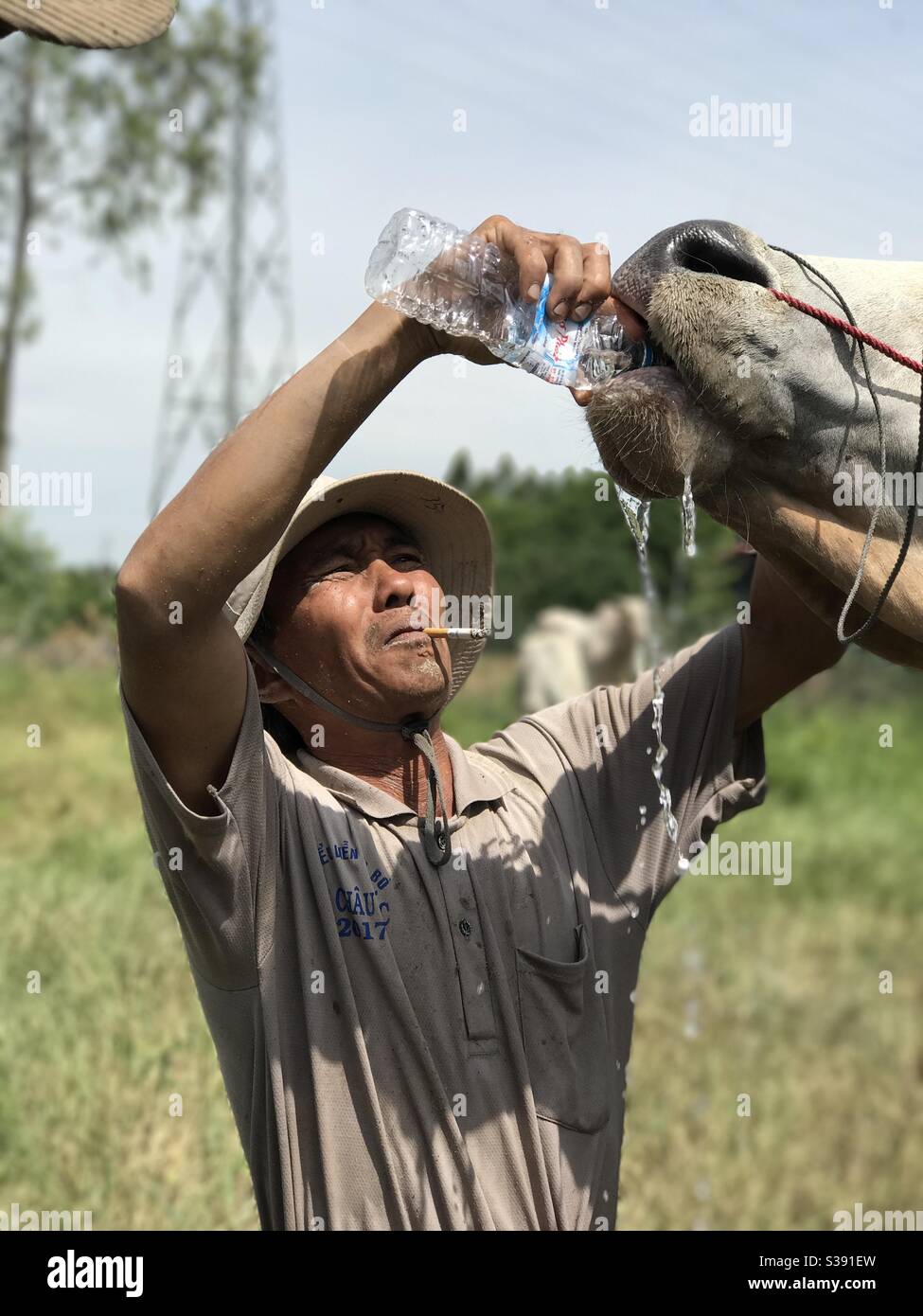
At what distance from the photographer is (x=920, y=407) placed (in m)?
2.56

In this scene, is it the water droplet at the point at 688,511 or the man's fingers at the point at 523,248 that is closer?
the man's fingers at the point at 523,248

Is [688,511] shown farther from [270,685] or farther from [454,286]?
[270,685]

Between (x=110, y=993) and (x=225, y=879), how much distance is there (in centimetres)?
237

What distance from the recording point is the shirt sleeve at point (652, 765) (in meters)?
3.05

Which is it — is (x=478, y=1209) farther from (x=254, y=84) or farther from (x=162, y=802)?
(x=254, y=84)

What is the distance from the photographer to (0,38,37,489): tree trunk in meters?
18.3

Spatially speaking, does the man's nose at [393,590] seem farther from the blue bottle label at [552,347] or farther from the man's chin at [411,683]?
the blue bottle label at [552,347]

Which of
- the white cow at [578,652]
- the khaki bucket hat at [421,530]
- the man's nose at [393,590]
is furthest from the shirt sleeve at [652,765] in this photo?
the white cow at [578,652]

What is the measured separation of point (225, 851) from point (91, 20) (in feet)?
4.17

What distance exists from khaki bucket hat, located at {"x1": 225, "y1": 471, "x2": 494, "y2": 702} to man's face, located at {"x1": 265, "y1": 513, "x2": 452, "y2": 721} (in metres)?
0.06

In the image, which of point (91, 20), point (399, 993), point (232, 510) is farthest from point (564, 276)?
point (399, 993)

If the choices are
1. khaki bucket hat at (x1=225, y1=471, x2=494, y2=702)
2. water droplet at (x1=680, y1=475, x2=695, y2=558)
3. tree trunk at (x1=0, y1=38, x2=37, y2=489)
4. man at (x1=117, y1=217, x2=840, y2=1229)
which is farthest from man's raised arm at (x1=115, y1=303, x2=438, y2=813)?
tree trunk at (x1=0, y1=38, x2=37, y2=489)

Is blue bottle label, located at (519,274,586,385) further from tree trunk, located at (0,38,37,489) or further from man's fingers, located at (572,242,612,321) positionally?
tree trunk, located at (0,38,37,489)

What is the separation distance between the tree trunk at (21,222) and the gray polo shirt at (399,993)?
16.3 metres
